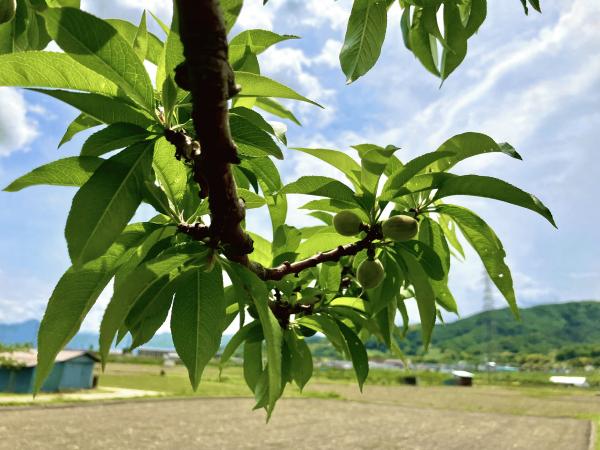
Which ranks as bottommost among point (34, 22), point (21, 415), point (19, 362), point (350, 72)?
point (21, 415)

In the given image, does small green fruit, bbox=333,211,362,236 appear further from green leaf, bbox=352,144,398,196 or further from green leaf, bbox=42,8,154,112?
green leaf, bbox=42,8,154,112

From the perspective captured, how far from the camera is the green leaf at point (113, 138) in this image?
0.57 meters

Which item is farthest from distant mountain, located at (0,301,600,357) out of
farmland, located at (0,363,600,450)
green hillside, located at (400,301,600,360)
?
farmland, located at (0,363,600,450)

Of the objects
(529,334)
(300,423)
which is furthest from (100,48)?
(529,334)

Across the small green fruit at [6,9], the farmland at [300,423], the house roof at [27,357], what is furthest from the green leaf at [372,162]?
the house roof at [27,357]

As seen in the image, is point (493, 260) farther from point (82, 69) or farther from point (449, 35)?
point (82, 69)

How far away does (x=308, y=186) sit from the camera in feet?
2.52

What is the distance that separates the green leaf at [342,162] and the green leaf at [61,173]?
1.11 feet

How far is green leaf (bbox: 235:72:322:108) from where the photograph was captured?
1.72 feet

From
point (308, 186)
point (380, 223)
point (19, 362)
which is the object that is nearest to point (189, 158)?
point (308, 186)

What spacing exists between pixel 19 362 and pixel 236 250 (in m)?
21.0

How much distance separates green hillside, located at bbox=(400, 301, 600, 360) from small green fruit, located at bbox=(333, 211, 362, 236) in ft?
334

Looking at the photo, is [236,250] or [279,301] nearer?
[236,250]

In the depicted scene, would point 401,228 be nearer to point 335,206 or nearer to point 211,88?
point 335,206
